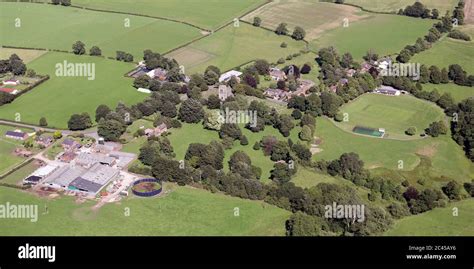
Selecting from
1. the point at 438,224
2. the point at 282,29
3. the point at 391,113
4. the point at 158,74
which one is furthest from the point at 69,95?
the point at 438,224

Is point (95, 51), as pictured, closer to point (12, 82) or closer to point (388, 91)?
point (12, 82)

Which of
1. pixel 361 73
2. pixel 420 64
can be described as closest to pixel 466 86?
pixel 420 64

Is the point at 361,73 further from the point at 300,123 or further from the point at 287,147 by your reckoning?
the point at 287,147

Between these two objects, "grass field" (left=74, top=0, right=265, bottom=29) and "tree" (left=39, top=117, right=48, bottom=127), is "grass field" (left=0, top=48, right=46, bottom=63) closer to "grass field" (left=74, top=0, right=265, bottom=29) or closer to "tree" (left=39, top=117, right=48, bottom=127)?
"tree" (left=39, top=117, right=48, bottom=127)

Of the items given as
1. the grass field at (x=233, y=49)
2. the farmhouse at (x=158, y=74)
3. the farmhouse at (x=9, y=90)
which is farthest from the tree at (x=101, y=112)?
the grass field at (x=233, y=49)

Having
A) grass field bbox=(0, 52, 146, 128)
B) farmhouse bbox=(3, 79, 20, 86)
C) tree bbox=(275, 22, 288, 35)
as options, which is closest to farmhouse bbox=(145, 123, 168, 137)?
grass field bbox=(0, 52, 146, 128)

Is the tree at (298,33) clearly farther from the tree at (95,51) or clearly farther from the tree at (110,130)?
the tree at (110,130)
